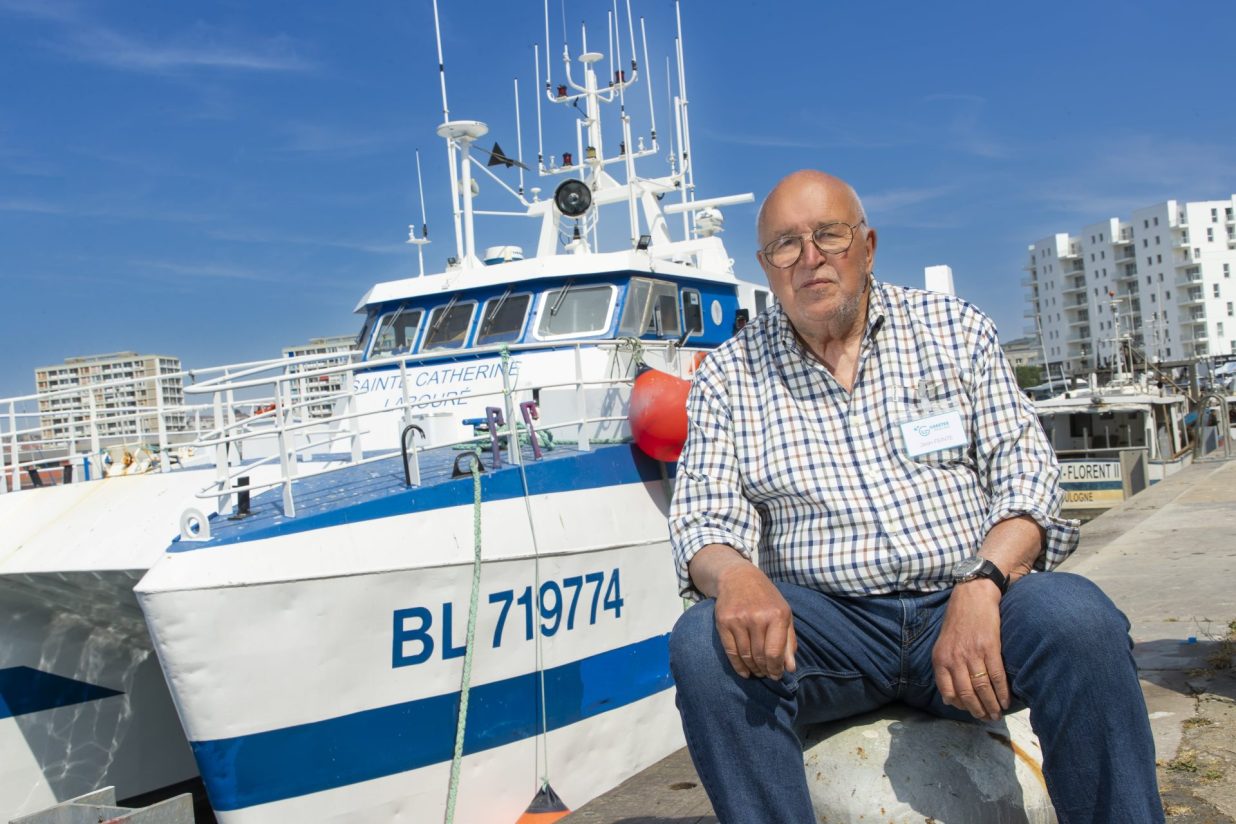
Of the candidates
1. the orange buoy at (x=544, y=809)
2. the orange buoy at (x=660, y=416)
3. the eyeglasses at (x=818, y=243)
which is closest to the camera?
the eyeglasses at (x=818, y=243)

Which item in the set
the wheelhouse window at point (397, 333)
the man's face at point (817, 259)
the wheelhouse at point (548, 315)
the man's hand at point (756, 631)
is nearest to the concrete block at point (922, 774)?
the man's hand at point (756, 631)

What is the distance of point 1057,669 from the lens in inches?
77.3

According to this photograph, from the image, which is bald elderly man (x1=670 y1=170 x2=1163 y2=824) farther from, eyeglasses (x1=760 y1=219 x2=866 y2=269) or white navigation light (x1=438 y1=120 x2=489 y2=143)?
white navigation light (x1=438 y1=120 x2=489 y2=143)

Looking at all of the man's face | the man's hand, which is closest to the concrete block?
the man's hand

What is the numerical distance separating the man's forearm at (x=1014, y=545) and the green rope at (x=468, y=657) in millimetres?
3242

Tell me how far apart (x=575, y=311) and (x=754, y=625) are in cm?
609

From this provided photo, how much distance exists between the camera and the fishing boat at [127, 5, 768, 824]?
455 cm

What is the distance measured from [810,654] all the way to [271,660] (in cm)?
307

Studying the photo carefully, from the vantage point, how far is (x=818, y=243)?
94.7 inches

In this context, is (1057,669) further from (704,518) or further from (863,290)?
(863,290)

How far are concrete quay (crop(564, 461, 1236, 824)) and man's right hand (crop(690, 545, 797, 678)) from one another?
215 centimetres

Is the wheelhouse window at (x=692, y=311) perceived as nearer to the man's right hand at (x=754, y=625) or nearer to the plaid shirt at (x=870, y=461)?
the plaid shirt at (x=870, y=461)

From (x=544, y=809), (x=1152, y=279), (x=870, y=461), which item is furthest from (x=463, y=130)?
(x=1152, y=279)

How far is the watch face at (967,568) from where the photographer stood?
2105mm
